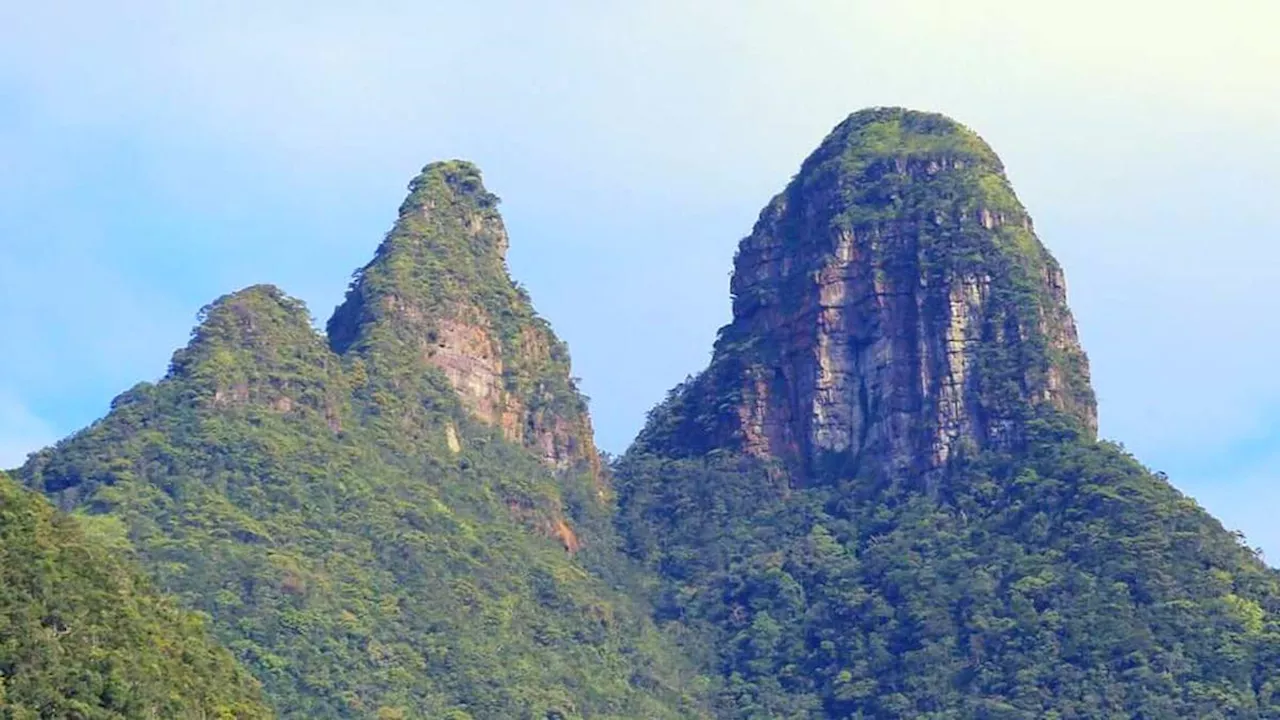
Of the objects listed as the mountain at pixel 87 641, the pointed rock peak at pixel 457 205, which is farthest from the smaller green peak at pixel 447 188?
the mountain at pixel 87 641

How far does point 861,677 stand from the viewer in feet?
356

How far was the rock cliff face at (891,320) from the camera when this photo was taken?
117m

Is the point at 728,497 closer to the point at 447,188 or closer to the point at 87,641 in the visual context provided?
the point at 447,188

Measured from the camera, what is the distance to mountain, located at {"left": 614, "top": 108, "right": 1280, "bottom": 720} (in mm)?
103500

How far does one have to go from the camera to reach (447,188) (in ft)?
415

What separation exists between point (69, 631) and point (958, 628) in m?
43.6

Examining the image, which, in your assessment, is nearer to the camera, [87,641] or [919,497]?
[87,641]

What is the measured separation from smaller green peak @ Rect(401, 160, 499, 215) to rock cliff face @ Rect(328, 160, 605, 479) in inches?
1.6

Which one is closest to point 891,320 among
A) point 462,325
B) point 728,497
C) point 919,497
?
point 919,497

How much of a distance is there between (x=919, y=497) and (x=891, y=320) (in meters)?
7.25

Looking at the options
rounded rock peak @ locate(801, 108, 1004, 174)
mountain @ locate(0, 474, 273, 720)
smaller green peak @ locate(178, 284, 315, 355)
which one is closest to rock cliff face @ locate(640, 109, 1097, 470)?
rounded rock peak @ locate(801, 108, 1004, 174)

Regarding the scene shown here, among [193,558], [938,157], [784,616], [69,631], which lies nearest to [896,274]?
[938,157]

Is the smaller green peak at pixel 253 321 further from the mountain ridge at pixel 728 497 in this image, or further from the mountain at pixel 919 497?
the mountain at pixel 919 497

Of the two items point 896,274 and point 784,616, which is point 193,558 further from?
point 896,274
